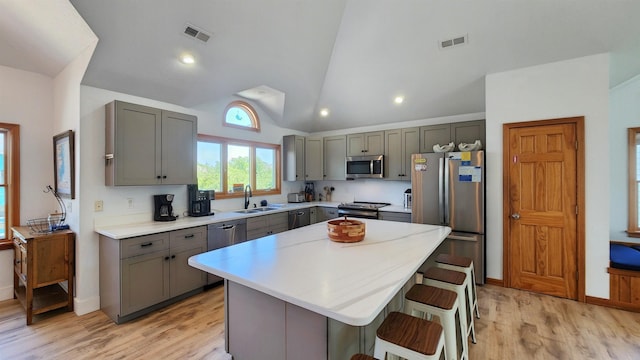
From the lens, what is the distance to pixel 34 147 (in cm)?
326

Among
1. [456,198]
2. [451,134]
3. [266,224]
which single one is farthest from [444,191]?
[266,224]

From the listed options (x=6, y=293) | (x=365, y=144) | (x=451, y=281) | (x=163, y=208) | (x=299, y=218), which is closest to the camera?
(x=451, y=281)

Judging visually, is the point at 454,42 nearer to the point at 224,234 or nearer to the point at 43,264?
the point at 224,234

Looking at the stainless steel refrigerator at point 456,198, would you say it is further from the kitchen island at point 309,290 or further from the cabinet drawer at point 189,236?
the cabinet drawer at point 189,236

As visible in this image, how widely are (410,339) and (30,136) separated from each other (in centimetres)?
450

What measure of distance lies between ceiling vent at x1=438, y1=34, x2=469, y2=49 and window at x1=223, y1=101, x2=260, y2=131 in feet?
10.00

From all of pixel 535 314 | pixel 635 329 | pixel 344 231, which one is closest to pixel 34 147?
pixel 344 231

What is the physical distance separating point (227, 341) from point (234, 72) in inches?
118

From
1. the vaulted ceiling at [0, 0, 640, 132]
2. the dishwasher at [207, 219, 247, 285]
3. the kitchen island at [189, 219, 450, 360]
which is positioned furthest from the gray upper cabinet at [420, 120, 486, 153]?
the dishwasher at [207, 219, 247, 285]

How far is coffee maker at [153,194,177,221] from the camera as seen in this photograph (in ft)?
10.8

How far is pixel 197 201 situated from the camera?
11.9 feet

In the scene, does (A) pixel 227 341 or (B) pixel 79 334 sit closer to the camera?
(A) pixel 227 341

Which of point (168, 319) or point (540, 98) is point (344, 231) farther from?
point (540, 98)

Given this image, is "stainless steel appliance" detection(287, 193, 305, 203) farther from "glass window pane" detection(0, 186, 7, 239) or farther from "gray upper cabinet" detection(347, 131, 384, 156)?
"glass window pane" detection(0, 186, 7, 239)
